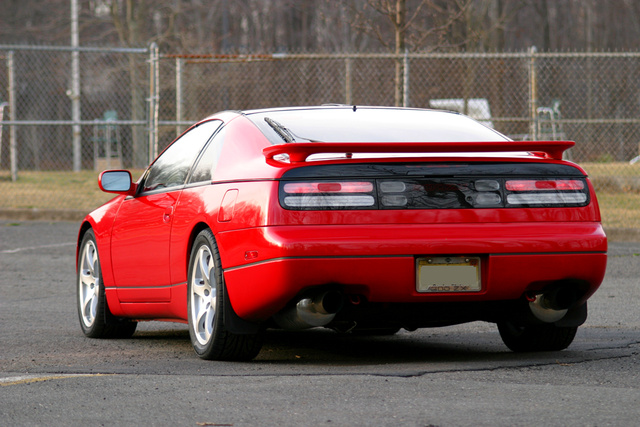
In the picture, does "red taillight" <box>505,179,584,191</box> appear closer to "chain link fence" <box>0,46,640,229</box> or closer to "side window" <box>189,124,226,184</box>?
"side window" <box>189,124,226,184</box>

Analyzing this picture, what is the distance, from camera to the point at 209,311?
550 centimetres

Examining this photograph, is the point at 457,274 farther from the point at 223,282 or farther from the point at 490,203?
the point at 223,282

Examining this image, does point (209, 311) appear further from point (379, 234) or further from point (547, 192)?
point (547, 192)

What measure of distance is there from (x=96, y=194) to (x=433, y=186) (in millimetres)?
16247

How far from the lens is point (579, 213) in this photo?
17.1 ft

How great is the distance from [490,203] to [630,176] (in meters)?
14.1

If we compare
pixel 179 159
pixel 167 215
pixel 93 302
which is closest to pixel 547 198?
pixel 167 215

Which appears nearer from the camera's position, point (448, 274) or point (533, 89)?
point (448, 274)

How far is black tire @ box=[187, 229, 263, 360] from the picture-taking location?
5.31m

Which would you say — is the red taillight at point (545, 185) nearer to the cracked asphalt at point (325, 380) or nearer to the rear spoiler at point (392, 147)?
the rear spoiler at point (392, 147)

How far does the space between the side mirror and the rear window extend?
102cm

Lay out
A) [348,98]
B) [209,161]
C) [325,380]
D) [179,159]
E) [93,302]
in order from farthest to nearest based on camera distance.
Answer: [348,98]
[93,302]
[179,159]
[209,161]
[325,380]

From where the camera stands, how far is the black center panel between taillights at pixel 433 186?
4910 mm

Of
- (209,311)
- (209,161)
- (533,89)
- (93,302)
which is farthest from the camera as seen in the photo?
(533,89)
